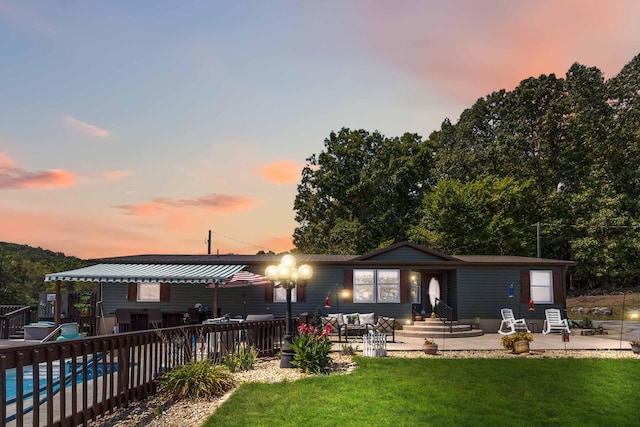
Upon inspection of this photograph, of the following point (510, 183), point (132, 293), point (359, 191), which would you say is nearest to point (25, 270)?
point (359, 191)

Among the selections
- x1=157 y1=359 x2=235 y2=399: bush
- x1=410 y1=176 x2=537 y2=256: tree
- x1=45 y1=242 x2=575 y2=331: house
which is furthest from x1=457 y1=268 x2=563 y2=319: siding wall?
x1=157 y1=359 x2=235 y2=399: bush

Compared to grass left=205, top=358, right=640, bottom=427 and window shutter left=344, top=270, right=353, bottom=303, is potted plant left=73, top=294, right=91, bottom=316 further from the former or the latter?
grass left=205, top=358, right=640, bottom=427

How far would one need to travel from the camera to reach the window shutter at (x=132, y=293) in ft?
67.8

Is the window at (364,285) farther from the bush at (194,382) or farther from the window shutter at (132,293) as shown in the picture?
the bush at (194,382)

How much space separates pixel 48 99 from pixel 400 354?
14483 millimetres

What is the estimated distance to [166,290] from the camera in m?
20.8

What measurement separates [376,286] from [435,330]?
302 centimetres

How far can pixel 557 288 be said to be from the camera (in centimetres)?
2147

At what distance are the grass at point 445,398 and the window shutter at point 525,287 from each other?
31.0 feet

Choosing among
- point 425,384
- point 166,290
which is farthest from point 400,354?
point 166,290

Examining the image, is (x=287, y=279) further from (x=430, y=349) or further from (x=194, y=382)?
(x=430, y=349)

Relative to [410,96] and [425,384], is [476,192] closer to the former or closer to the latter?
[410,96]

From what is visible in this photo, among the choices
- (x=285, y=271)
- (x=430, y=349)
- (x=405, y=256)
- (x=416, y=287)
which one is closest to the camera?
(x=285, y=271)

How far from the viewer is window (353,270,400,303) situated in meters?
21.0
